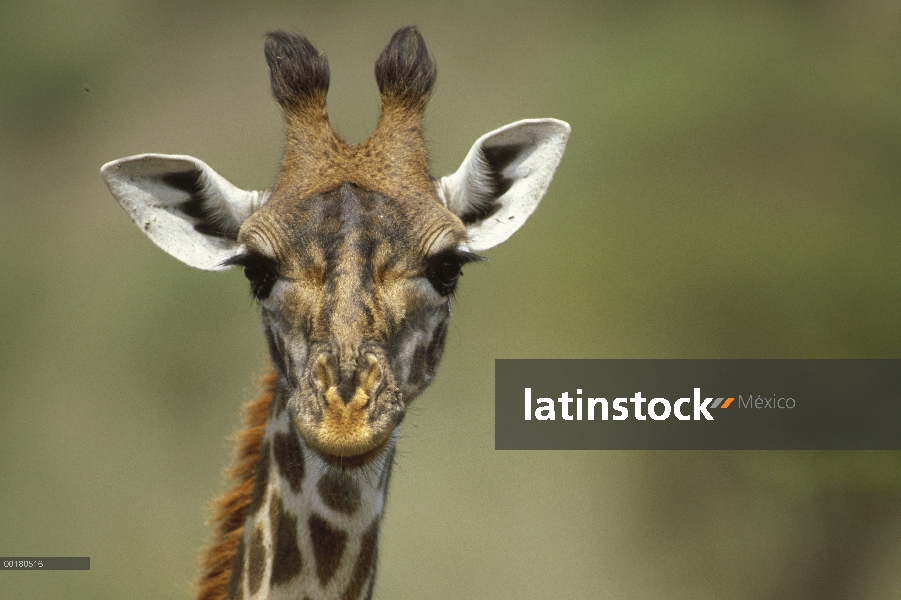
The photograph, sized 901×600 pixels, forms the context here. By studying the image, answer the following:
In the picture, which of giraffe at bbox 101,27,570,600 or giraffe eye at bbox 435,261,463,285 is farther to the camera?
giraffe eye at bbox 435,261,463,285

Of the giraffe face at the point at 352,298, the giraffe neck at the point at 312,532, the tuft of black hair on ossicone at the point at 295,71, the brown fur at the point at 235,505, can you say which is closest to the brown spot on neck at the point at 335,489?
the giraffe neck at the point at 312,532

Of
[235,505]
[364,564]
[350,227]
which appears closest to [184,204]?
[350,227]

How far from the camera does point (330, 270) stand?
4.70 m

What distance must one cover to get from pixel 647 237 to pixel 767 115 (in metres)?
2.98

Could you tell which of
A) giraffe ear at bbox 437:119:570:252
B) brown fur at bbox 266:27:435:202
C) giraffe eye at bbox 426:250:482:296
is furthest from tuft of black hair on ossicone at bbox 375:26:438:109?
giraffe eye at bbox 426:250:482:296

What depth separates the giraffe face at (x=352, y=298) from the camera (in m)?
4.32

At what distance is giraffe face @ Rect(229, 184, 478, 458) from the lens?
4.32 meters

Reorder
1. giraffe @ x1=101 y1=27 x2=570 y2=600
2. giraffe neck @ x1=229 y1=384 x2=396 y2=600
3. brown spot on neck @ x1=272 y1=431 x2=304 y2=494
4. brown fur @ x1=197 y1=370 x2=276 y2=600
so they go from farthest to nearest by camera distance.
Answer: brown fur @ x1=197 y1=370 x2=276 y2=600, brown spot on neck @ x1=272 y1=431 x2=304 y2=494, giraffe neck @ x1=229 y1=384 x2=396 y2=600, giraffe @ x1=101 y1=27 x2=570 y2=600

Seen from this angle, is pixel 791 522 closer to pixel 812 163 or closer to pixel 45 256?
pixel 812 163

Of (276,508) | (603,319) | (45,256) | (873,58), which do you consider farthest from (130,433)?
(873,58)

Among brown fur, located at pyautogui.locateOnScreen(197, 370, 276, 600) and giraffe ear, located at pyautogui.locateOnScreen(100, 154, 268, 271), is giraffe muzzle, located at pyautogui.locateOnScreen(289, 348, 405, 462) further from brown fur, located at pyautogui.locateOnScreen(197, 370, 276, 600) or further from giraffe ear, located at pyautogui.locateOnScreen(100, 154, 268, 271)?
brown fur, located at pyautogui.locateOnScreen(197, 370, 276, 600)

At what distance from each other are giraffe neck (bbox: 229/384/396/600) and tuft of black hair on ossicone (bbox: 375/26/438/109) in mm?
1870

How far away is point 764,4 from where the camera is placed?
19031 mm

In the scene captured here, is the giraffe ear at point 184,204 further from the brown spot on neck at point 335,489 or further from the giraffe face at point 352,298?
the brown spot on neck at point 335,489
